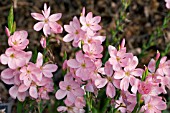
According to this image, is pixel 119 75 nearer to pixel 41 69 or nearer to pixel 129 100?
pixel 129 100

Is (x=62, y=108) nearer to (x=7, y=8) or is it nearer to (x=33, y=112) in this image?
(x=33, y=112)

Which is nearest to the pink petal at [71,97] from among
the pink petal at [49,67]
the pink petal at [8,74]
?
the pink petal at [49,67]

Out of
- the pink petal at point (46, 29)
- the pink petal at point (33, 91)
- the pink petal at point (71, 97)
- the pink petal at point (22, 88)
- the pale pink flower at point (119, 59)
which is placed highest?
the pink petal at point (46, 29)

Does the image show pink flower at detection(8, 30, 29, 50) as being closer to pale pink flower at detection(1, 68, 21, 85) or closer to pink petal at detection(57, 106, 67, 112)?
pale pink flower at detection(1, 68, 21, 85)

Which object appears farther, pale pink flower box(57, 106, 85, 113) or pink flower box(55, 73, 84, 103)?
pale pink flower box(57, 106, 85, 113)

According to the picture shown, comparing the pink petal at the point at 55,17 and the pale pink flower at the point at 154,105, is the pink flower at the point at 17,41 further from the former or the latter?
the pale pink flower at the point at 154,105

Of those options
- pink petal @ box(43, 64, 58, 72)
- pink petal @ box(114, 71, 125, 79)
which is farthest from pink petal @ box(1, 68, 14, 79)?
pink petal @ box(114, 71, 125, 79)

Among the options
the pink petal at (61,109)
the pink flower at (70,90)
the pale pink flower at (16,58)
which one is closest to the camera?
the pale pink flower at (16,58)
